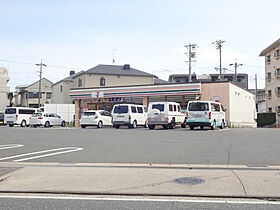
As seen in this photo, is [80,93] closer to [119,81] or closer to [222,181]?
[119,81]

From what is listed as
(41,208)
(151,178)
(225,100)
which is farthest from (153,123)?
(41,208)

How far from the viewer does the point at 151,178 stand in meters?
7.34

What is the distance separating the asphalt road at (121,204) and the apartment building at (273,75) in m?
46.5

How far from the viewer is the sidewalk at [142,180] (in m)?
6.33

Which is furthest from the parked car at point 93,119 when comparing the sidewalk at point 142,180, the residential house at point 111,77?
the residential house at point 111,77

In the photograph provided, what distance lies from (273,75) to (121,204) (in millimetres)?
50782

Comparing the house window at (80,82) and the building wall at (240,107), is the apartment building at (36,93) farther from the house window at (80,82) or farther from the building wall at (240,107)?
the building wall at (240,107)

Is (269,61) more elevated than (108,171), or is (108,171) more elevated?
(269,61)

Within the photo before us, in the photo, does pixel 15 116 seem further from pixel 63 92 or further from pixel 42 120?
pixel 63 92

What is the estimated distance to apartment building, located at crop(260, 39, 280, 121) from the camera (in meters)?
50.2

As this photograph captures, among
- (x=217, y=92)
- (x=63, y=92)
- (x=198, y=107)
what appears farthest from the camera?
(x=63, y=92)

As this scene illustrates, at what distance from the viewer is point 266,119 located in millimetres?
43250

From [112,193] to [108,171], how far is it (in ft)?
6.35

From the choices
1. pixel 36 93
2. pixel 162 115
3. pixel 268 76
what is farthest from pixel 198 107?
pixel 36 93
